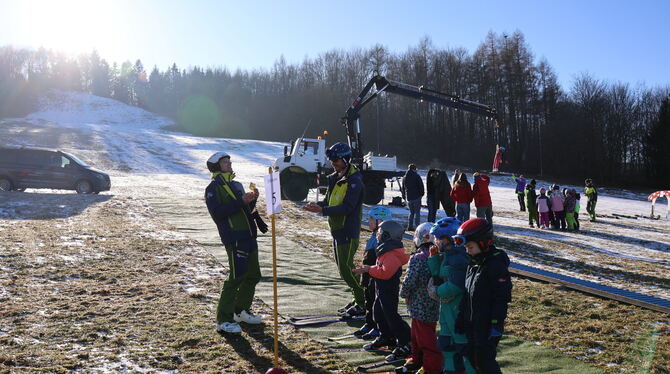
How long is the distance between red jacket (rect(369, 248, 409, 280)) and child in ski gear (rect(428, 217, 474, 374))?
0.68 m

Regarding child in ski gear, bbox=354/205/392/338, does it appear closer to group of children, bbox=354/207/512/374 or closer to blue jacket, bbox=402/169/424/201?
group of children, bbox=354/207/512/374

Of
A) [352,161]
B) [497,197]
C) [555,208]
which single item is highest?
[352,161]

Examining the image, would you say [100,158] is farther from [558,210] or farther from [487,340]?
[487,340]

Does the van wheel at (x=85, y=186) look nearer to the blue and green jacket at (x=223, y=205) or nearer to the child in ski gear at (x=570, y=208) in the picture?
the blue and green jacket at (x=223, y=205)

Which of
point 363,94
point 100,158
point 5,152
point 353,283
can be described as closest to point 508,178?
point 363,94

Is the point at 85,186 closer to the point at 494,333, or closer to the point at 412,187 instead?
the point at 412,187

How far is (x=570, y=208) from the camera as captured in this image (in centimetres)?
1719

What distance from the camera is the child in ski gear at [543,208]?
1744 cm

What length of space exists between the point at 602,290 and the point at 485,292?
5409mm

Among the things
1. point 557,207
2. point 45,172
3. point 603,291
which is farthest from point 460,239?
point 45,172

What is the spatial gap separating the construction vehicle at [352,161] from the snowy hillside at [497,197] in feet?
6.92

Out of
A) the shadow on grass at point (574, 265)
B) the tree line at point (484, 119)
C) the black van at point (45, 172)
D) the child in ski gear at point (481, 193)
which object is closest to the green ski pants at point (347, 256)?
the shadow on grass at point (574, 265)

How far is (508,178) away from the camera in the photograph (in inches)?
1768

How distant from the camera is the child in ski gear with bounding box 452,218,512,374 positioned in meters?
3.69
